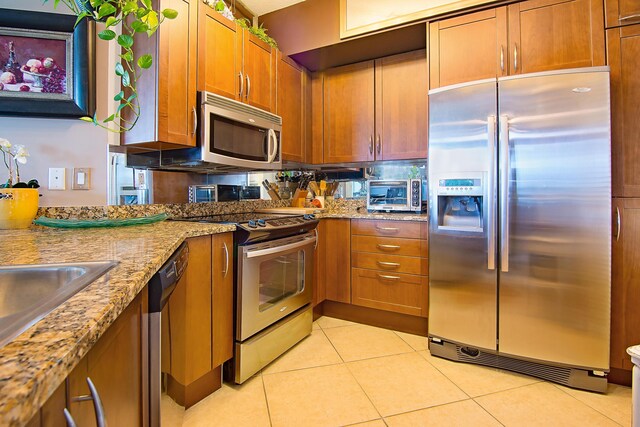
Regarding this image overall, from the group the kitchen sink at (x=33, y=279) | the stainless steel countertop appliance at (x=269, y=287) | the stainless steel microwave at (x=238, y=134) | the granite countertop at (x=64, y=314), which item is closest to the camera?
the granite countertop at (x=64, y=314)

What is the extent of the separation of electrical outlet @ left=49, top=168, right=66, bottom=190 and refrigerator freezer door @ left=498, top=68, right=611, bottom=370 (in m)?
2.36

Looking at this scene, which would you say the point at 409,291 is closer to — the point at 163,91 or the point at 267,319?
the point at 267,319

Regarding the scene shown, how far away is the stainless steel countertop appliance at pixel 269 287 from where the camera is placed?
5.48 feet

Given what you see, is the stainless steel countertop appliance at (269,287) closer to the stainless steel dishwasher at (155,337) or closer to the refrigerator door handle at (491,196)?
the stainless steel dishwasher at (155,337)

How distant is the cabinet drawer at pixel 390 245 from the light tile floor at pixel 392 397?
69 centimetres

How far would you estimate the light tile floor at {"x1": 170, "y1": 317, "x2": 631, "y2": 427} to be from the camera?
1406mm

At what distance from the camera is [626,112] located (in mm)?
1652

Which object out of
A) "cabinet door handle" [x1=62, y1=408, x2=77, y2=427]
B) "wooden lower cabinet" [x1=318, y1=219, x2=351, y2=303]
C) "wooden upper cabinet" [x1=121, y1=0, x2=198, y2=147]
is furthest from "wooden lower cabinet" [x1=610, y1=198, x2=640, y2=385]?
"wooden upper cabinet" [x1=121, y1=0, x2=198, y2=147]

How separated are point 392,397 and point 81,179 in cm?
197

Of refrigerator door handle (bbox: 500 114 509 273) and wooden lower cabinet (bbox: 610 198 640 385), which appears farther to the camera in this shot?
refrigerator door handle (bbox: 500 114 509 273)

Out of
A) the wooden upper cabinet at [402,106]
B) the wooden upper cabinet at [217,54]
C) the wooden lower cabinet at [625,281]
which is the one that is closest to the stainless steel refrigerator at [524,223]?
the wooden lower cabinet at [625,281]

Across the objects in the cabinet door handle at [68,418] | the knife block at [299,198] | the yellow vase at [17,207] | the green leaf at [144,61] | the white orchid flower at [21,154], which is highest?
the green leaf at [144,61]

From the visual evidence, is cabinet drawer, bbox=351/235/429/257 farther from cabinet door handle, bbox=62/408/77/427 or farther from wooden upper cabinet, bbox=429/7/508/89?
cabinet door handle, bbox=62/408/77/427

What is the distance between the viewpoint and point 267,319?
1.83 meters
